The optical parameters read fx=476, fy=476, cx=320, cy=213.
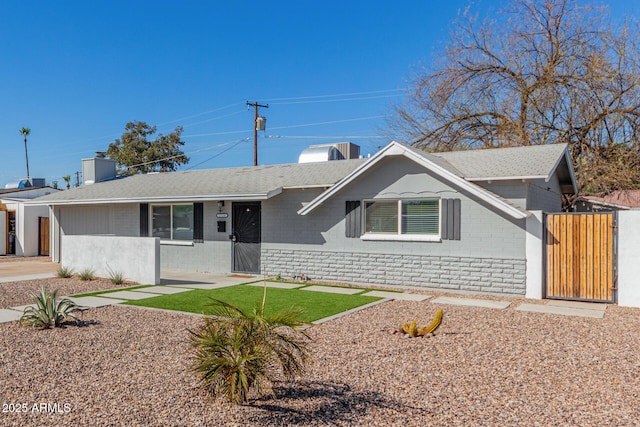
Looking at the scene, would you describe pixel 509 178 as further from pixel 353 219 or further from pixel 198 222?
pixel 198 222

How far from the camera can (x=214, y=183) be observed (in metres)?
16.5

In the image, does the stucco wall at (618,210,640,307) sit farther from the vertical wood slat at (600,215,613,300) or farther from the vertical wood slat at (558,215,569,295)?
the vertical wood slat at (558,215,569,295)

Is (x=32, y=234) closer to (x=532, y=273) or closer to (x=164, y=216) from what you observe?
(x=164, y=216)

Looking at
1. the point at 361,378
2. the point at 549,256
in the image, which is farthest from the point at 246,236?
the point at 361,378

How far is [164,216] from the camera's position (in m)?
16.8

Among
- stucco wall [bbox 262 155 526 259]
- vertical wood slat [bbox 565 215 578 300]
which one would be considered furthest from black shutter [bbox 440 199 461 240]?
vertical wood slat [bbox 565 215 578 300]

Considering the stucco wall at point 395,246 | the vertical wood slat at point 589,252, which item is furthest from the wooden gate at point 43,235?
the vertical wood slat at point 589,252

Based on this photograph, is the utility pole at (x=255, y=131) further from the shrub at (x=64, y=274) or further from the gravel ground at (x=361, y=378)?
the gravel ground at (x=361, y=378)

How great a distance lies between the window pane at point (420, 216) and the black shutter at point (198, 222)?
22.5ft

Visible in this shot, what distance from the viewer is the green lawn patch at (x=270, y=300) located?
30.4ft

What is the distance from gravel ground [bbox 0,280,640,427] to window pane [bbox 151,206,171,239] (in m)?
8.71

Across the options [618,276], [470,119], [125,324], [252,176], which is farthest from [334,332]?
[470,119]

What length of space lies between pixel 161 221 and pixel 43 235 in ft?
33.3

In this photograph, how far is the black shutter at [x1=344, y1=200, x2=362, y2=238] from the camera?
12.9 metres
